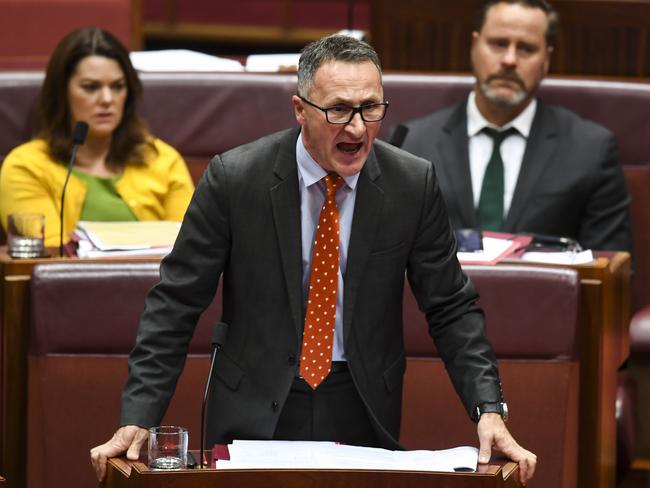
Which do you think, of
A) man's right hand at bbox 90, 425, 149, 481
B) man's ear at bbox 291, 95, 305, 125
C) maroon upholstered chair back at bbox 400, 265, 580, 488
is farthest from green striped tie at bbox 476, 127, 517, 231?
man's right hand at bbox 90, 425, 149, 481

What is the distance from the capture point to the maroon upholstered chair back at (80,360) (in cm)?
143

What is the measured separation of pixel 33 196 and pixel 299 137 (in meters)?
0.70

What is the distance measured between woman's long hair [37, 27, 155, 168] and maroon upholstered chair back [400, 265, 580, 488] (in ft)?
1.93

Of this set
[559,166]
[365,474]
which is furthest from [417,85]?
[365,474]

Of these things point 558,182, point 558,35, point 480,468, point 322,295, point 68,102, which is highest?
point 558,35

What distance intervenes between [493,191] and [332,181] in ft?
2.40

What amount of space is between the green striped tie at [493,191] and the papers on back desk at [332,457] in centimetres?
79

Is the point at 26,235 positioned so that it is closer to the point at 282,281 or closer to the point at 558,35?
the point at 282,281

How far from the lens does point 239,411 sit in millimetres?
1177

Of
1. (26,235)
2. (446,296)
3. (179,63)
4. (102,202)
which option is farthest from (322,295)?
(179,63)

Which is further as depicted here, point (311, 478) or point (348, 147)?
point (348, 147)

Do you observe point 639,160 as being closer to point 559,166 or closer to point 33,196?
point 559,166

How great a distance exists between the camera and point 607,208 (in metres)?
1.83

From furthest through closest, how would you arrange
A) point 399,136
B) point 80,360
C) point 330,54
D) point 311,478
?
point 399,136 → point 80,360 → point 330,54 → point 311,478
